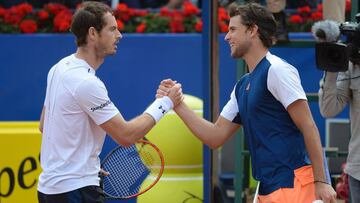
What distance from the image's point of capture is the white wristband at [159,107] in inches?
184

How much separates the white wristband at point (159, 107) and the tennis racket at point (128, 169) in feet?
1.87

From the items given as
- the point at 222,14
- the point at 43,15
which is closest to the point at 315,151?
the point at 222,14

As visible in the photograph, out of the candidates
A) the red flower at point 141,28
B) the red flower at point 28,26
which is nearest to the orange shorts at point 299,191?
the red flower at point 141,28

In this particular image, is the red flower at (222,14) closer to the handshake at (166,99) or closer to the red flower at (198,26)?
the red flower at (198,26)

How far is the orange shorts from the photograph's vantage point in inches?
173

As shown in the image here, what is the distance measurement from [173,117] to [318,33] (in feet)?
6.05

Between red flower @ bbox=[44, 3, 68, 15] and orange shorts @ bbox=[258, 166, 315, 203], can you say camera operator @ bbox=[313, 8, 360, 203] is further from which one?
red flower @ bbox=[44, 3, 68, 15]

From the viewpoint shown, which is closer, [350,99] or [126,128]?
[126,128]

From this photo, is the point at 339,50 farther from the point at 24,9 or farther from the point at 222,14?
the point at 24,9

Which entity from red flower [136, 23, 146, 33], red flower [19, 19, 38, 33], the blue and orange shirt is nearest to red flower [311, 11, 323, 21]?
red flower [136, 23, 146, 33]

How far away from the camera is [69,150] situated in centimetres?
446

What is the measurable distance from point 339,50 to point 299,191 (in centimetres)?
115

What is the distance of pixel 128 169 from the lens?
222 inches

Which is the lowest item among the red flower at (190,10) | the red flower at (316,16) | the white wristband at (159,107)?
the red flower at (190,10)
